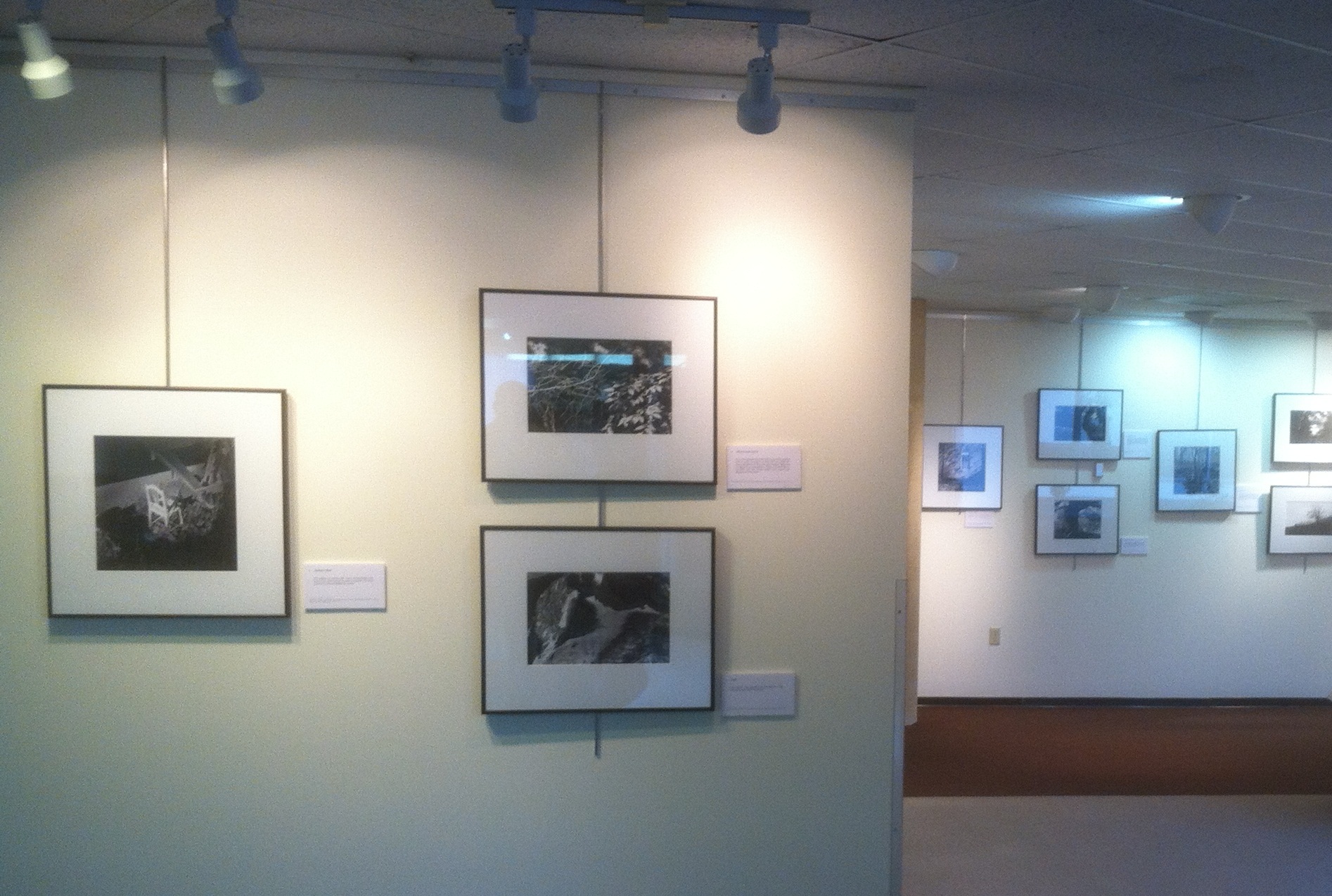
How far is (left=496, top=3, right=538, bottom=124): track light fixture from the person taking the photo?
1792mm

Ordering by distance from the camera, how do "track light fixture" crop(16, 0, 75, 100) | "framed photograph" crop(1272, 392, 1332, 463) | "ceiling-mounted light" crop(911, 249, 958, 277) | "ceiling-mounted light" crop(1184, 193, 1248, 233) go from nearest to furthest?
"track light fixture" crop(16, 0, 75, 100) < "ceiling-mounted light" crop(1184, 193, 1248, 233) < "ceiling-mounted light" crop(911, 249, 958, 277) < "framed photograph" crop(1272, 392, 1332, 463)

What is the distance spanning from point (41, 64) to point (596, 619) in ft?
5.73

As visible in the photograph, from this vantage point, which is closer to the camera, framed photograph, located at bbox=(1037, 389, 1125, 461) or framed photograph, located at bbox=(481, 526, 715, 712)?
framed photograph, located at bbox=(481, 526, 715, 712)

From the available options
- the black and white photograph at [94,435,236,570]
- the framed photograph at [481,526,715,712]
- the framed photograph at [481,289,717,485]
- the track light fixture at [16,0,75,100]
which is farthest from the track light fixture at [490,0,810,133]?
the black and white photograph at [94,435,236,570]

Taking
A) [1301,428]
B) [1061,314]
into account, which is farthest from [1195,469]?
[1061,314]

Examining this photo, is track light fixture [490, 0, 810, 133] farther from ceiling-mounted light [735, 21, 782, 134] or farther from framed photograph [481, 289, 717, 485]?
framed photograph [481, 289, 717, 485]

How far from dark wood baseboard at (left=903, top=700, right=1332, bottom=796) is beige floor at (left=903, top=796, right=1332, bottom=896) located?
20cm

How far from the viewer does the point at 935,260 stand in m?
4.46

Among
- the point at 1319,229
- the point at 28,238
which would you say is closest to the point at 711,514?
the point at 28,238

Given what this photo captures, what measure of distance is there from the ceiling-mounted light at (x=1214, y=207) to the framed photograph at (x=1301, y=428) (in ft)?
15.7

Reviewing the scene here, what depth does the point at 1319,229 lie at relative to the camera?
12.5 feet

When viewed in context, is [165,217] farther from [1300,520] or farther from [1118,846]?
[1300,520]

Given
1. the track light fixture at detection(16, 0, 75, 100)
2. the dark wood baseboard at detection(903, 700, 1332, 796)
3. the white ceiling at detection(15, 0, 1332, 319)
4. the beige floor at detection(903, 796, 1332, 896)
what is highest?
the white ceiling at detection(15, 0, 1332, 319)

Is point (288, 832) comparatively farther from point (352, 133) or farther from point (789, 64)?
point (789, 64)
